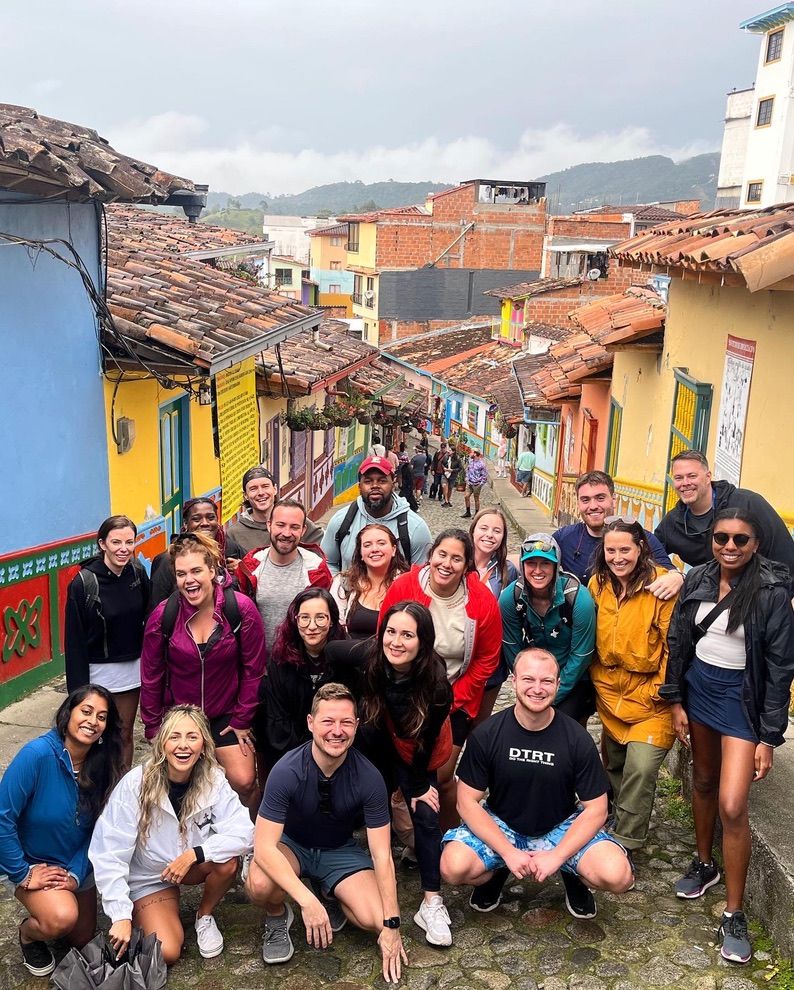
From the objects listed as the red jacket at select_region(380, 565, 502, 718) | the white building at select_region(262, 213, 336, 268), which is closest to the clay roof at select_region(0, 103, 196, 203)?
the red jacket at select_region(380, 565, 502, 718)

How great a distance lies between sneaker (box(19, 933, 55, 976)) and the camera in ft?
13.8

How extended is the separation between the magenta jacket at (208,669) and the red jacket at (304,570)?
39cm

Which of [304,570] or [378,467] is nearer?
[304,570]

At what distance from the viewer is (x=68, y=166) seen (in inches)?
261

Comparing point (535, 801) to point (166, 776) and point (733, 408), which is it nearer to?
point (166, 776)

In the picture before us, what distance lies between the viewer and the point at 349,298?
62625 mm

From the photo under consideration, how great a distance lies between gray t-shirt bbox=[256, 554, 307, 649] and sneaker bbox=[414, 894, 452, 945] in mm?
1526

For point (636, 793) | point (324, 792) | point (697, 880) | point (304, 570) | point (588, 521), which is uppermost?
point (588, 521)

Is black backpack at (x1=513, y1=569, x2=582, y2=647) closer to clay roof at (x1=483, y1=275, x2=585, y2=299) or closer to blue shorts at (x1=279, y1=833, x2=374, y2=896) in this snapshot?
blue shorts at (x1=279, y1=833, x2=374, y2=896)

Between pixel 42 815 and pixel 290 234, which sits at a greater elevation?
pixel 290 234

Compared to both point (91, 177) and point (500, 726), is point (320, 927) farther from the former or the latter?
point (91, 177)

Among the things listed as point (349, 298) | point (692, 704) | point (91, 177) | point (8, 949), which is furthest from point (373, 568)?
point (349, 298)

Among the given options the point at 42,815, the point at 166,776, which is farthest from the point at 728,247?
the point at 42,815

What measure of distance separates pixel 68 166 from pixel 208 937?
189 inches
